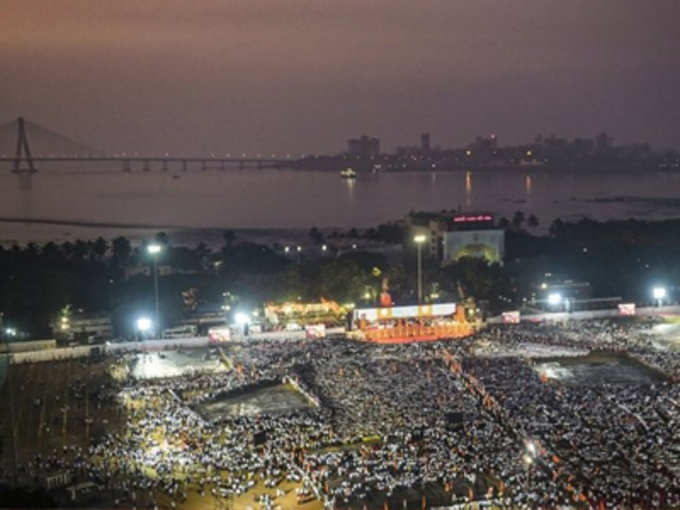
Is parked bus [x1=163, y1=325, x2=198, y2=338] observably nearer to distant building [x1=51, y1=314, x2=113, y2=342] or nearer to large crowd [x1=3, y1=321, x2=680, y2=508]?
distant building [x1=51, y1=314, x2=113, y2=342]

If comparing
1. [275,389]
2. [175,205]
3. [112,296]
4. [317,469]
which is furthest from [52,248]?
[175,205]

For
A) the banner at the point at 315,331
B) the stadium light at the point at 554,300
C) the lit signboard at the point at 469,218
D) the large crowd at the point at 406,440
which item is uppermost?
the lit signboard at the point at 469,218

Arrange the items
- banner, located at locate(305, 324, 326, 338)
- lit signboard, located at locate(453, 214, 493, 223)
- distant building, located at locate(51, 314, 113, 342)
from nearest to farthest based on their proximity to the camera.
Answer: banner, located at locate(305, 324, 326, 338)
distant building, located at locate(51, 314, 113, 342)
lit signboard, located at locate(453, 214, 493, 223)

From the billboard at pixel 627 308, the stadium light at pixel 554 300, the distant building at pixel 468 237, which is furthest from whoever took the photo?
the distant building at pixel 468 237

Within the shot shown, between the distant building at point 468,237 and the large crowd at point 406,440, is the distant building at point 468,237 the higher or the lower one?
the higher one

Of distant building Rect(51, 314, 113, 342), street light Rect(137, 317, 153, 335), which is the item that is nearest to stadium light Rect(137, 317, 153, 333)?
street light Rect(137, 317, 153, 335)

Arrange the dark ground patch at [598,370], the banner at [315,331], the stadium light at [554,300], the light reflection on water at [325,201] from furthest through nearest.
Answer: the light reflection on water at [325,201] → the stadium light at [554,300] → the banner at [315,331] → the dark ground patch at [598,370]

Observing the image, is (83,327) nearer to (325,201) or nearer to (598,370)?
(598,370)

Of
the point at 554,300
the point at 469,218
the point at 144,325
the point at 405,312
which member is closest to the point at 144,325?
the point at 144,325

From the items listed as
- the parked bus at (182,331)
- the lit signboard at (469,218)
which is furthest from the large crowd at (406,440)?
the lit signboard at (469,218)

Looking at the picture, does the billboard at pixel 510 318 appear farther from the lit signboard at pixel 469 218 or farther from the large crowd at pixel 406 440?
the lit signboard at pixel 469 218
